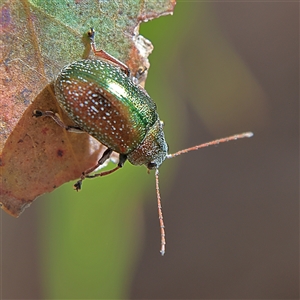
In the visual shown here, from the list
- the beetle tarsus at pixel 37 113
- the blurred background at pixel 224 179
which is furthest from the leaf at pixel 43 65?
the blurred background at pixel 224 179

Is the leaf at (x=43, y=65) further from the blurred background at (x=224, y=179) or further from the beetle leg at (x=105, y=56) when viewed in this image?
the blurred background at (x=224, y=179)

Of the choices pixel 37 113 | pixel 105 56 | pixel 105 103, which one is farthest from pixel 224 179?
pixel 37 113

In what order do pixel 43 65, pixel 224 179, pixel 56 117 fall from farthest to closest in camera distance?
1. pixel 224 179
2. pixel 56 117
3. pixel 43 65

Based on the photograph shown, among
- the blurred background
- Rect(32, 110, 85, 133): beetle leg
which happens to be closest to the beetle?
Rect(32, 110, 85, 133): beetle leg

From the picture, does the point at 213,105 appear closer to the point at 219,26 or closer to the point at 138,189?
the point at 219,26

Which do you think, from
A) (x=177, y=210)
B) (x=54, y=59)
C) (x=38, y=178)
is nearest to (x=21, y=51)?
(x=54, y=59)

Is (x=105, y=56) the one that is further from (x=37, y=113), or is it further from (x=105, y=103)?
(x=37, y=113)

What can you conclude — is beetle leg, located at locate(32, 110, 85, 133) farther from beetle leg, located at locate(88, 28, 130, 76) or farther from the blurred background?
the blurred background
